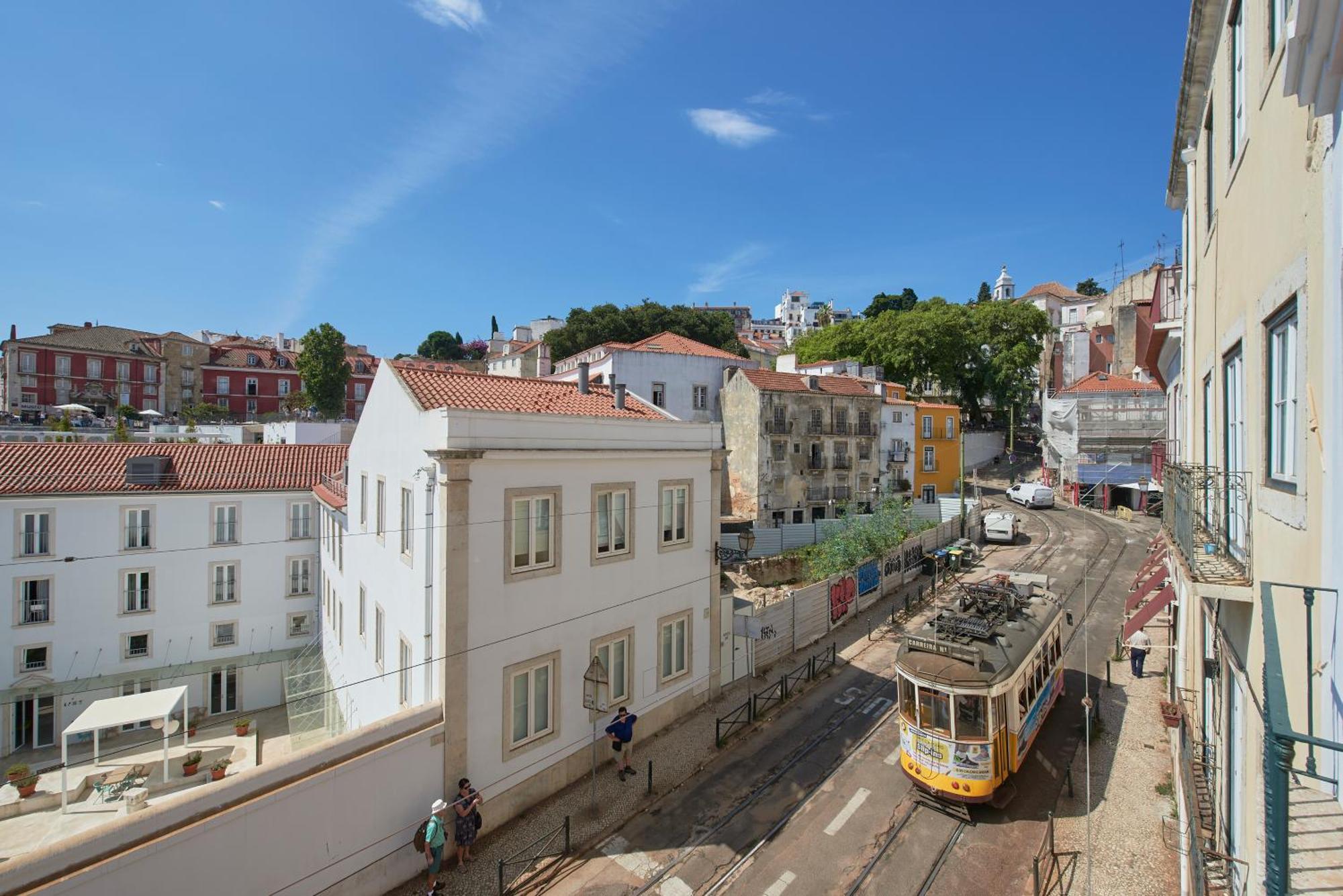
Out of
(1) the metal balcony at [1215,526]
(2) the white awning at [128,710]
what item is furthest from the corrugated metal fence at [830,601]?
(2) the white awning at [128,710]

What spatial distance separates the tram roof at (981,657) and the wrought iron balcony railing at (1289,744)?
276 inches

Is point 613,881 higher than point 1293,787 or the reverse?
the reverse

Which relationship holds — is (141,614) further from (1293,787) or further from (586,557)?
(1293,787)

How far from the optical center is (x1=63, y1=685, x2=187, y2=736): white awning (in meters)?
16.4

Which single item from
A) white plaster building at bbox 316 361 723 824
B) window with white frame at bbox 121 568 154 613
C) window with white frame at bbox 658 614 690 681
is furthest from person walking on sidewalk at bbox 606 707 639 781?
window with white frame at bbox 121 568 154 613

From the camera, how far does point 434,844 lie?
984cm

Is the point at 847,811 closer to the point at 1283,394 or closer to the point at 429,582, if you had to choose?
the point at 429,582

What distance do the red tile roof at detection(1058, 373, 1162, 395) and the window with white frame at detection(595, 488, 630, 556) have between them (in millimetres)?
41913

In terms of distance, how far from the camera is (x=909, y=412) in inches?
1726

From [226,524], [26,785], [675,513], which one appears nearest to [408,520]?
[675,513]

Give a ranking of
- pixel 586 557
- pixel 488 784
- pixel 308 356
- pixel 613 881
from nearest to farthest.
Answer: pixel 613 881, pixel 488 784, pixel 586 557, pixel 308 356

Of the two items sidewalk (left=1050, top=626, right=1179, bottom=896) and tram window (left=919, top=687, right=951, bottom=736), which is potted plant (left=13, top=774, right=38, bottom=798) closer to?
tram window (left=919, top=687, right=951, bottom=736)

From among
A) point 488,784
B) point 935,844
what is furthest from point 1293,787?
point 488,784

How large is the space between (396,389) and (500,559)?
491cm
